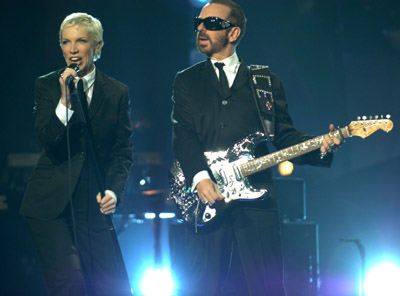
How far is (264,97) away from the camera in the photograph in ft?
11.9

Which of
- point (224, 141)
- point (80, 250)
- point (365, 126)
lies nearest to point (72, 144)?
point (80, 250)

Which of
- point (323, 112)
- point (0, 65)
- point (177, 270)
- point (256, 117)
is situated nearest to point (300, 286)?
point (177, 270)

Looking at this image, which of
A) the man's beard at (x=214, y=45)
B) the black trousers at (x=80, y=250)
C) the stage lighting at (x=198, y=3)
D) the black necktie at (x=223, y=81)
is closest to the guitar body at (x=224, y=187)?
the black necktie at (x=223, y=81)

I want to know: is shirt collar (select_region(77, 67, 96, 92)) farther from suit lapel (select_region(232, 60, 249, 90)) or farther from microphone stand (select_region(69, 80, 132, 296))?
suit lapel (select_region(232, 60, 249, 90))

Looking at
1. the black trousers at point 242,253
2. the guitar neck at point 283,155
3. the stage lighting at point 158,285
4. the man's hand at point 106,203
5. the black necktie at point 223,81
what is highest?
the black necktie at point 223,81

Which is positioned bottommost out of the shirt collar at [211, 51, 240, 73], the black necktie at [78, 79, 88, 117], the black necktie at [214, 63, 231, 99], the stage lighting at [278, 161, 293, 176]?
the stage lighting at [278, 161, 293, 176]

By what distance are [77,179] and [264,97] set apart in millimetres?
1216

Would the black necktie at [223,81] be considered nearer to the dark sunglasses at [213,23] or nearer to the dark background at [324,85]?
the dark sunglasses at [213,23]

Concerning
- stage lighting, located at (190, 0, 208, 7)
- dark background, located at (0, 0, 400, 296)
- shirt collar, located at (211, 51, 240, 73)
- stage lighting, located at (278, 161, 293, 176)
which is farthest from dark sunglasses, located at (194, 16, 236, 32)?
stage lighting, located at (190, 0, 208, 7)

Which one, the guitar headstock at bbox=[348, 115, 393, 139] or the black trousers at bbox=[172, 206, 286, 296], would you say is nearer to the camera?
the black trousers at bbox=[172, 206, 286, 296]

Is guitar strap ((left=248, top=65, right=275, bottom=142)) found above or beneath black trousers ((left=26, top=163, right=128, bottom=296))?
above

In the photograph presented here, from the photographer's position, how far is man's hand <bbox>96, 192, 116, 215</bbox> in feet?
11.0

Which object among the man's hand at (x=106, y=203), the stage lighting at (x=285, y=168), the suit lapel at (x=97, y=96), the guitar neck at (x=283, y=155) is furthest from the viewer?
the stage lighting at (x=285, y=168)

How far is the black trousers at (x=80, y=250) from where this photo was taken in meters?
3.29
